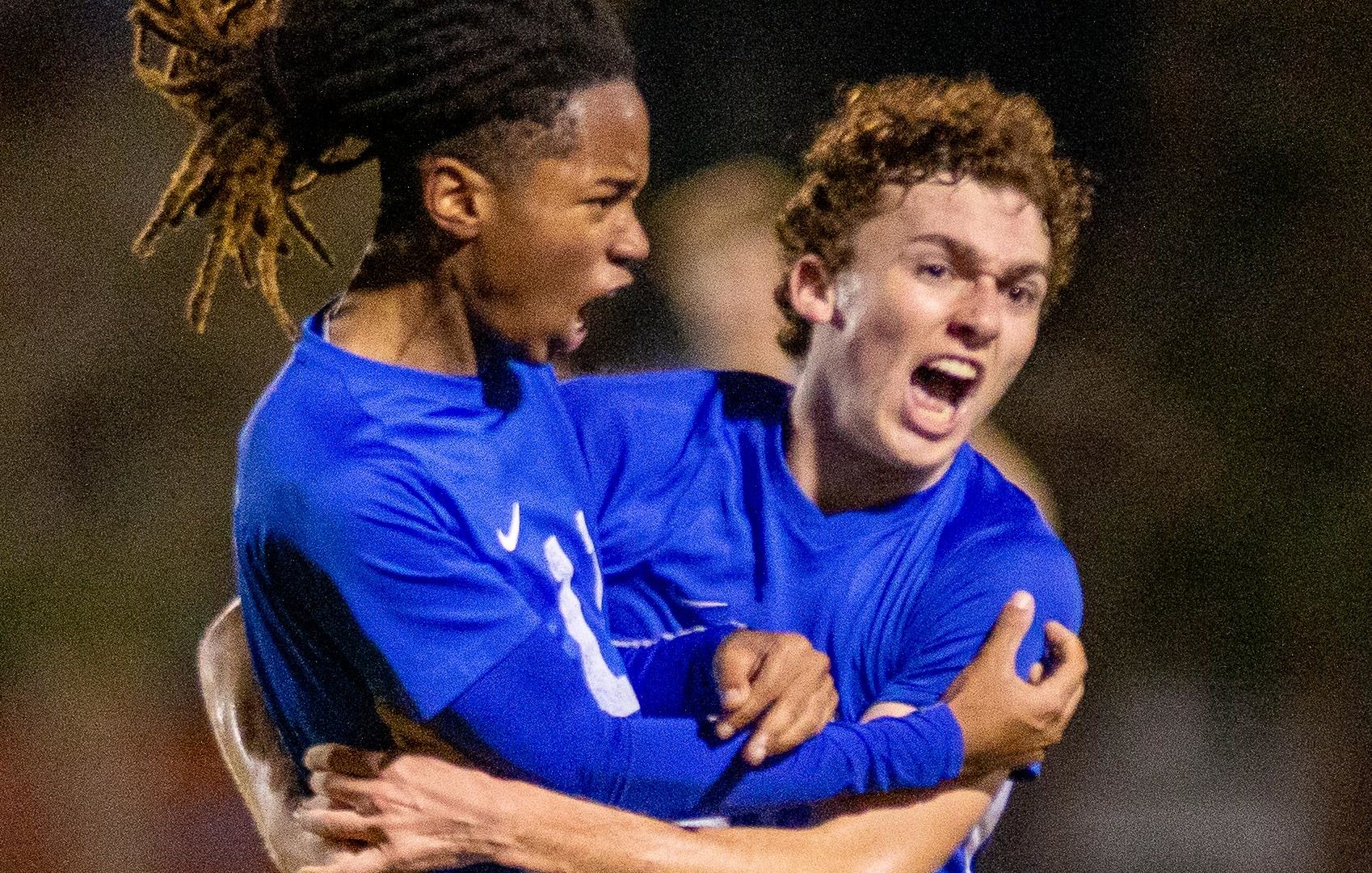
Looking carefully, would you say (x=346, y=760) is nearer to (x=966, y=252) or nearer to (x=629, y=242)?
(x=629, y=242)

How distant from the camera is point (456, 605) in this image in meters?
1.64

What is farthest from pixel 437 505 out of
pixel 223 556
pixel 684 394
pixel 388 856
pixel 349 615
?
pixel 223 556

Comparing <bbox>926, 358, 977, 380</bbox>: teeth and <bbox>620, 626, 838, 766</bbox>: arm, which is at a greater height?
<bbox>926, 358, 977, 380</bbox>: teeth

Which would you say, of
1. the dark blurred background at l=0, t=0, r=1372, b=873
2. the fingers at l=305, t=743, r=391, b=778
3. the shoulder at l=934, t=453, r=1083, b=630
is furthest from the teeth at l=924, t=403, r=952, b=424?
the dark blurred background at l=0, t=0, r=1372, b=873

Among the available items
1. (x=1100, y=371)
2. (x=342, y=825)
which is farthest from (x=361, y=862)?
(x=1100, y=371)

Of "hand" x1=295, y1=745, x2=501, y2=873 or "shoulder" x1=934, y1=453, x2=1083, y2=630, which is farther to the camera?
"shoulder" x1=934, y1=453, x2=1083, y2=630

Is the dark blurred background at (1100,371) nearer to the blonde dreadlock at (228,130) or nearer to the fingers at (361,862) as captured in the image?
the blonde dreadlock at (228,130)

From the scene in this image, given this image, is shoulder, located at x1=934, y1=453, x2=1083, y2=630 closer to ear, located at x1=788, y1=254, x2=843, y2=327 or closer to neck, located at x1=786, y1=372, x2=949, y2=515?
neck, located at x1=786, y1=372, x2=949, y2=515

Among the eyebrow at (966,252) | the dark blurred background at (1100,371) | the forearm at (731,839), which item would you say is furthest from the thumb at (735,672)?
the dark blurred background at (1100,371)

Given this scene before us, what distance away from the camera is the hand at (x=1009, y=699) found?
1.82 metres

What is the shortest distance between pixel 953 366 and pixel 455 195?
58 centimetres

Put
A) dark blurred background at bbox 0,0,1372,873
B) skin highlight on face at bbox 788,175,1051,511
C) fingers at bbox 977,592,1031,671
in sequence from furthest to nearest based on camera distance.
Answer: dark blurred background at bbox 0,0,1372,873
skin highlight on face at bbox 788,175,1051,511
fingers at bbox 977,592,1031,671

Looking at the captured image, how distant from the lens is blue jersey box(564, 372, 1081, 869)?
190 cm

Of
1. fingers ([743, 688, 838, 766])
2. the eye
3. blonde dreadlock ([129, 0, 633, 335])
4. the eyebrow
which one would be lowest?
fingers ([743, 688, 838, 766])
